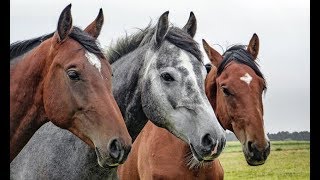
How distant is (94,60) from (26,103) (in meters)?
0.83

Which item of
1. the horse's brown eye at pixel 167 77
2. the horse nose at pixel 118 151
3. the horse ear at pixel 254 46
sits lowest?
the horse ear at pixel 254 46

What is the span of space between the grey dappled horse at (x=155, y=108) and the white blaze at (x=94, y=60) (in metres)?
1.26

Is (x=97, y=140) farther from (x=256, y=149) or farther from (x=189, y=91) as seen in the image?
(x=256, y=149)

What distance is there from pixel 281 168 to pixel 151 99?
22.9 m

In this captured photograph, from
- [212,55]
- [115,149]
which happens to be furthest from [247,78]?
[115,149]

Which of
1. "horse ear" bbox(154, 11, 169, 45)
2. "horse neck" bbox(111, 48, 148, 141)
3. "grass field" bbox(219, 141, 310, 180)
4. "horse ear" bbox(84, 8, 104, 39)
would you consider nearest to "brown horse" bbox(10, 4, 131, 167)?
"horse ear" bbox(84, 8, 104, 39)

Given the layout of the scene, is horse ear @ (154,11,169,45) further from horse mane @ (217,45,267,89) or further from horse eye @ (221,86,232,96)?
horse mane @ (217,45,267,89)

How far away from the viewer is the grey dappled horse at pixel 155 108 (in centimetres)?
589

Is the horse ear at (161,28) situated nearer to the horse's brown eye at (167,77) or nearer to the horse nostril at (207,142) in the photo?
the horse's brown eye at (167,77)

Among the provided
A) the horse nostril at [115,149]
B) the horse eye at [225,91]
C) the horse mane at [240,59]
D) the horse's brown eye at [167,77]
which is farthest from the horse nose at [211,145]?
the horse mane at [240,59]
